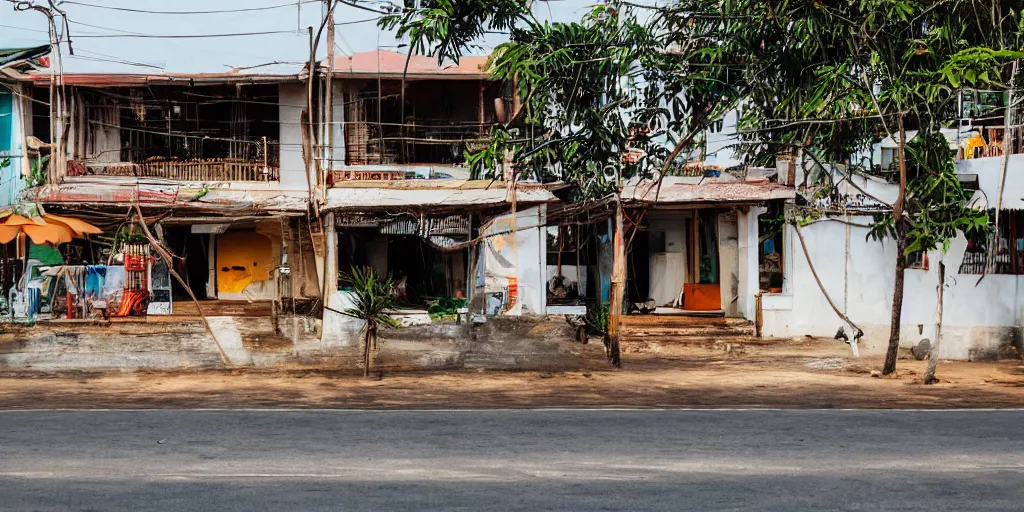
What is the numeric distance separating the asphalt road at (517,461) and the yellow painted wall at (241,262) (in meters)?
10.1

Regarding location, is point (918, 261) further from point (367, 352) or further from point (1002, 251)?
point (367, 352)

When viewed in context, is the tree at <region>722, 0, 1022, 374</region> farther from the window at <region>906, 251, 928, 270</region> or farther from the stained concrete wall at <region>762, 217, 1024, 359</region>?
the stained concrete wall at <region>762, 217, 1024, 359</region>

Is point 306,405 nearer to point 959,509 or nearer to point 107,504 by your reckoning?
point 107,504

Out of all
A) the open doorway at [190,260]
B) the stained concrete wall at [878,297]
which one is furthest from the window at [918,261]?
the open doorway at [190,260]

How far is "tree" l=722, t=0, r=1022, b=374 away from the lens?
1758cm

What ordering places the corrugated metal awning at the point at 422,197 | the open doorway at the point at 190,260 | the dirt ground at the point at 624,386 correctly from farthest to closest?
the open doorway at the point at 190,260, the corrugated metal awning at the point at 422,197, the dirt ground at the point at 624,386

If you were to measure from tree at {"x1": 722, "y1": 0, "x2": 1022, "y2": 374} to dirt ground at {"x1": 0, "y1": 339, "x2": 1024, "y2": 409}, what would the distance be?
1982 mm

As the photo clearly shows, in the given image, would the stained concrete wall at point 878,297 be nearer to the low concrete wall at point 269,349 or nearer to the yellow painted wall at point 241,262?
the low concrete wall at point 269,349

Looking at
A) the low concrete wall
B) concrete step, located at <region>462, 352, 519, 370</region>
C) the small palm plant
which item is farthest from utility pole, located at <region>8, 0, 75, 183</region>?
concrete step, located at <region>462, 352, 519, 370</region>

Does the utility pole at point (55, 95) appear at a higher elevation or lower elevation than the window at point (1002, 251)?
higher

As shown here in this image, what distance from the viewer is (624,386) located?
63.6 ft

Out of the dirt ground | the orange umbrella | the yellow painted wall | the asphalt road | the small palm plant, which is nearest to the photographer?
the asphalt road

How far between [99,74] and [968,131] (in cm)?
1779

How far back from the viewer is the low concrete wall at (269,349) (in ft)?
73.2
